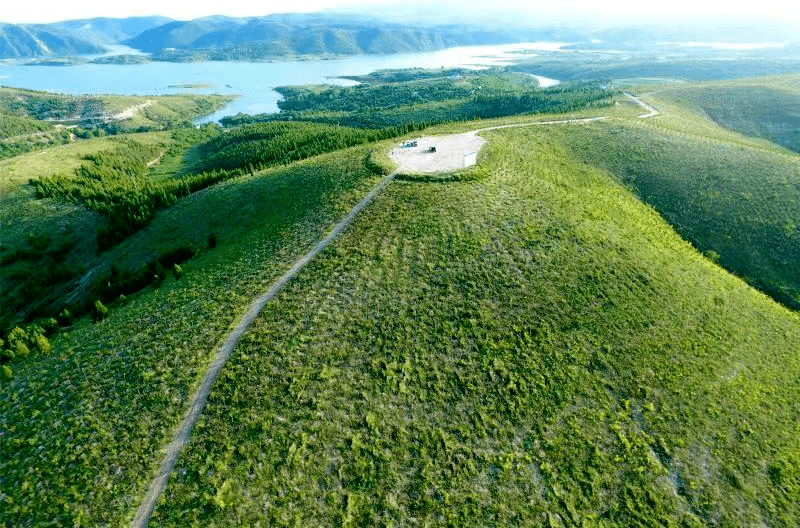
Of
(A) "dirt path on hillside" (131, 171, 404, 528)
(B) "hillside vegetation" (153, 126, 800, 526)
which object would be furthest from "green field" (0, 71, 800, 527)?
(A) "dirt path on hillside" (131, 171, 404, 528)

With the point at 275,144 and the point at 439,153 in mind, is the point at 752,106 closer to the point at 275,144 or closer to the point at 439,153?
the point at 439,153

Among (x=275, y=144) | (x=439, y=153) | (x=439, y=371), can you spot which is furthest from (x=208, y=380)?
(x=275, y=144)

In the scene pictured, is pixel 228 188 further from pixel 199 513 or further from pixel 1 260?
pixel 199 513

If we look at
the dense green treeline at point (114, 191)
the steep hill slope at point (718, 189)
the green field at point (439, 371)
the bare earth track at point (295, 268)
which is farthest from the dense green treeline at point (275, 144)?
the green field at point (439, 371)

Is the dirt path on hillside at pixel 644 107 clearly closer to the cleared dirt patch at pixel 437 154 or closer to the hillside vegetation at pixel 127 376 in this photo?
the cleared dirt patch at pixel 437 154

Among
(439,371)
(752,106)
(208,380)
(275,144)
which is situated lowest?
(275,144)
